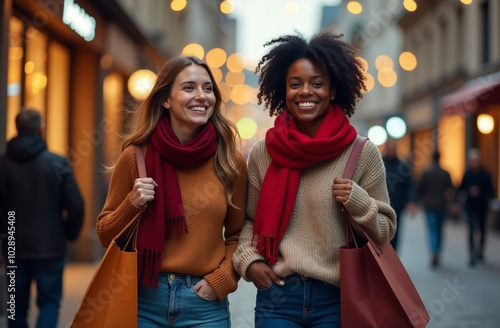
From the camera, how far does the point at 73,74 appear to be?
38.4 feet

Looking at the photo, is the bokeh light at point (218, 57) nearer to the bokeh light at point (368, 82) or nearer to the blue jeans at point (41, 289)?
the bokeh light at point (368, 82)

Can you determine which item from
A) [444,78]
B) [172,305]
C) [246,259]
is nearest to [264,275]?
[246,259]

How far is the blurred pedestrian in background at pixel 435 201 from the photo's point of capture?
37.3 ft

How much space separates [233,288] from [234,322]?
145 inches

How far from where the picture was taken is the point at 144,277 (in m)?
3.13

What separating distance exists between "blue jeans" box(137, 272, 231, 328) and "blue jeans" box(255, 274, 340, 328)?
306 millimetres


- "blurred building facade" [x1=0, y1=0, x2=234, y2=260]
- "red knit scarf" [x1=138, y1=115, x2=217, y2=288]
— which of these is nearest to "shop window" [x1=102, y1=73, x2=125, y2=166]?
"blurred building facade" [x1=0, y1=0, x2=234, y2=260]

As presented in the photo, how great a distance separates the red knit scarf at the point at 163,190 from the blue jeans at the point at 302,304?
1.75 feet

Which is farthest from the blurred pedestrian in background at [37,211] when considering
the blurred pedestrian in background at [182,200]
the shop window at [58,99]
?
the shop window at [58,99]

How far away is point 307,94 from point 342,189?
20.6 inches

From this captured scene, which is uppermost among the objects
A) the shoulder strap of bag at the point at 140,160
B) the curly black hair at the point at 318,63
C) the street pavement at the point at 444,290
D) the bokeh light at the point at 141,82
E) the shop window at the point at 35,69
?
the bokeh light at the point at 141,82

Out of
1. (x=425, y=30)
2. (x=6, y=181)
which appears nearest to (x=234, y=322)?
(x=6, y=181)

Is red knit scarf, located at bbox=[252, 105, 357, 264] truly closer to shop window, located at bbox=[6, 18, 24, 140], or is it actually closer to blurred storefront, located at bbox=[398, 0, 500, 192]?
shop window, located at bbox=[6, 18, 24, 140]

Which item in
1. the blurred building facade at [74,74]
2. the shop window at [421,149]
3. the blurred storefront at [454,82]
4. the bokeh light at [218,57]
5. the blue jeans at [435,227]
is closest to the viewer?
the blurred building facade at [74,74]
